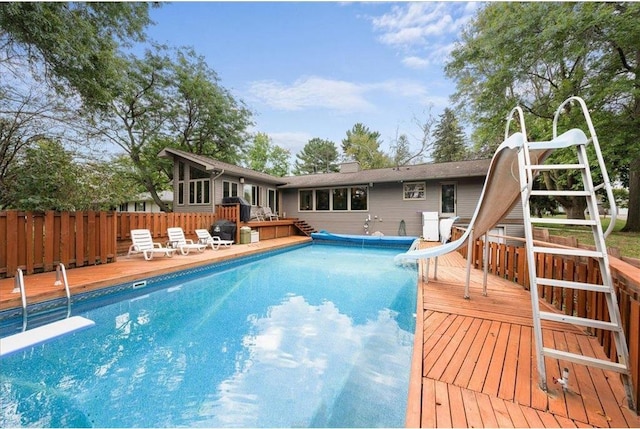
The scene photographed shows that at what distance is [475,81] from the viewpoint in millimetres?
13312

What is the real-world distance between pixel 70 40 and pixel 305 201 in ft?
38.6

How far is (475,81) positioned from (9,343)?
17.0m

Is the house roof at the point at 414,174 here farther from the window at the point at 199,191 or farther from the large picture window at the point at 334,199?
the window at the point at 199,191

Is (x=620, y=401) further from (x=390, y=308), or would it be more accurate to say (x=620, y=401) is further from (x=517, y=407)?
(x=390, y=308)

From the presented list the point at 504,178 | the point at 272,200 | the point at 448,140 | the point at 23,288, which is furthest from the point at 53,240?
the point at 448,140

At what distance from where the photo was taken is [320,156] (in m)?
37.1

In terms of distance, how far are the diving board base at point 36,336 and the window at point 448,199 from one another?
40.4ft

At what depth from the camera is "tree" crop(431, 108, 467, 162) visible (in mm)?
31062

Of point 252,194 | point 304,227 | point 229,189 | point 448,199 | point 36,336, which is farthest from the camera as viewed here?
point 304,227

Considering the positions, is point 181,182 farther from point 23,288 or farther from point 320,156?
point 320,156

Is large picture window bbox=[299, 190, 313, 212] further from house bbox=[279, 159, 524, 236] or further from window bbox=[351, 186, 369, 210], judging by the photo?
window bbox=[351, 186, 369, 210]

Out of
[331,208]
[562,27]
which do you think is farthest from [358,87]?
[562,27]

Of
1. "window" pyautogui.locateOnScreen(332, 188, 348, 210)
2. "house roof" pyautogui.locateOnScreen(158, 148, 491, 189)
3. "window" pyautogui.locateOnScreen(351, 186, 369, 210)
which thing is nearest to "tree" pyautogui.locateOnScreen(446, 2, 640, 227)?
"house roof" pyautogui.locateOnScreen(158, 148, 491, 189)

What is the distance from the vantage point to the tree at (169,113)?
1532cm
